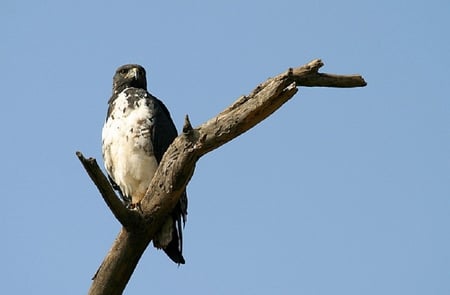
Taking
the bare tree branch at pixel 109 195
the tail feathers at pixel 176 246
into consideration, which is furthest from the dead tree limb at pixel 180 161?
the tail feathers at pixel 176 246

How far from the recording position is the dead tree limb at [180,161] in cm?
606

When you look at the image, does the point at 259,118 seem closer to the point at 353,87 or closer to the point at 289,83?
the point at 289,83

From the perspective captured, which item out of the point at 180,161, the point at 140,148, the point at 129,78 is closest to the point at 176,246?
the point at 140,148

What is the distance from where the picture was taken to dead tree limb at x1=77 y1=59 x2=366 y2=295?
6062 mm

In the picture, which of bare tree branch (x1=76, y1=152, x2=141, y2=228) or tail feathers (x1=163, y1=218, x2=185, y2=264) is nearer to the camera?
bare tree branch (x1=76, y1=152, x2=141, y2=228)

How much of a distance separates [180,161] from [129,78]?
10.2 ft

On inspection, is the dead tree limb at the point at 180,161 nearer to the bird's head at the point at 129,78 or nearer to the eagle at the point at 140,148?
the eagle at the point at 140,148

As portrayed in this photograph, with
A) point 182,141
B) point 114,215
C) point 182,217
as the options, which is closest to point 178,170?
point 182,141

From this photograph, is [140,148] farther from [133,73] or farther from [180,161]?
[180,161]

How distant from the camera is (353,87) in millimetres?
6613

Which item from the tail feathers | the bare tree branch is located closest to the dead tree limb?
the bare tree branch

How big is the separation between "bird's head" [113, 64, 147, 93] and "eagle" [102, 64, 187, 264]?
2.17 feet

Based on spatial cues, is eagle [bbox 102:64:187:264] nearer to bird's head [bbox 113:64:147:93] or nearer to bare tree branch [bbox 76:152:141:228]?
bird's head [bbox 113:64:147:93]

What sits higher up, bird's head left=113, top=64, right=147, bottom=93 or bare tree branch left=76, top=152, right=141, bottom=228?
bird's head left=113, top=64, right=147, bottom=93
